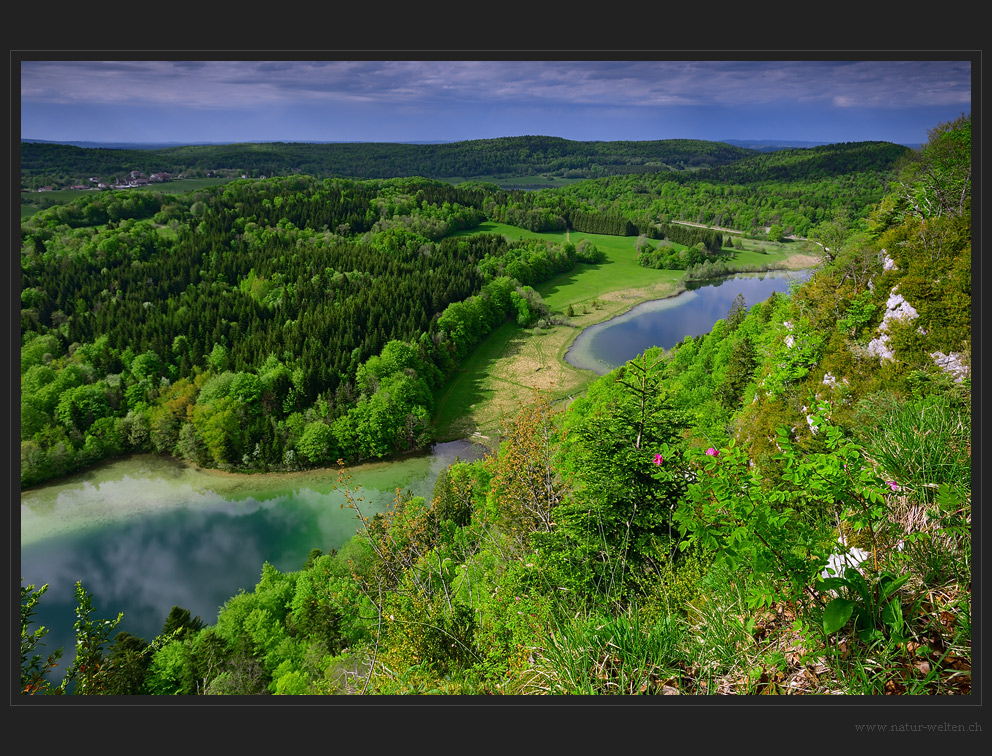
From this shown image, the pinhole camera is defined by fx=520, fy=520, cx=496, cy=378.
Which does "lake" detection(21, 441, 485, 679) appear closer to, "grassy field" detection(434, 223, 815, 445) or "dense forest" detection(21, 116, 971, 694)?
"dense forest" detection(21, 116, 971, 694)

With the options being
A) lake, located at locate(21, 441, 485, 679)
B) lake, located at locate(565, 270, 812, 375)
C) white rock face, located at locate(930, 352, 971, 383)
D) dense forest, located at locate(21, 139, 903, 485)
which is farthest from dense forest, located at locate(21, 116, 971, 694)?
lake, located at locate(565, 270, 812, 375)

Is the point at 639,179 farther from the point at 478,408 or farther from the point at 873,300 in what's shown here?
the point at 873,300

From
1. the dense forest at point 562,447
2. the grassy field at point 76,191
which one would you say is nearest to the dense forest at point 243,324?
the dense forest at point 562,447

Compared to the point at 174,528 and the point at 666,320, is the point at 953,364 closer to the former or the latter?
the point at 174,528

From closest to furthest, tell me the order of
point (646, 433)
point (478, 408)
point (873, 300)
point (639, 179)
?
1. point (646, 433)
2. point (873, 300)
3. point (478, 408)
4. point (639, 179)

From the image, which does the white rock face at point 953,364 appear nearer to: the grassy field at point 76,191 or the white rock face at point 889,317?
the white rock face at point 889,317

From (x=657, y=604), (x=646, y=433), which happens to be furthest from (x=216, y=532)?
(x=657, y=604)
